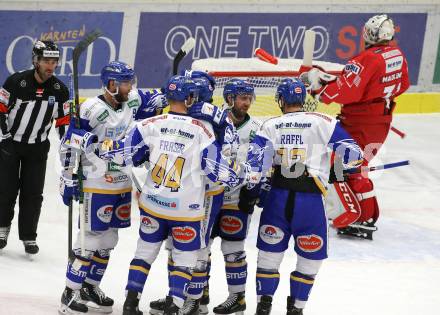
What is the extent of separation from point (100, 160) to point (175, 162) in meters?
0.58

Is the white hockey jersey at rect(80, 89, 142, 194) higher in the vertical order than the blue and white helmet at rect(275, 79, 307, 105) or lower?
lower

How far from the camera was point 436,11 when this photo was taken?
1014cm

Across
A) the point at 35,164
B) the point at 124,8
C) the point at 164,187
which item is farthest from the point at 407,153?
the point at 164,187

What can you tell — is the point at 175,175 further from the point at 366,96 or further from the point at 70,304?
the point at 366,96

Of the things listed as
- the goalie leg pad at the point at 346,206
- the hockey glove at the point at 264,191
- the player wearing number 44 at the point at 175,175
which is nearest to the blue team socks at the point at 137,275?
the player wearing number 44 at the point at 175,175

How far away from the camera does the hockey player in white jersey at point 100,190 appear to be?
514 cm

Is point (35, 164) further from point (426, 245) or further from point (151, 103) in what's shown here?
point (426, 245)

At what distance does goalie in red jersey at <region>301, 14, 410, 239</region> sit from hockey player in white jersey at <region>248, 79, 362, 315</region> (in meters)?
2.07

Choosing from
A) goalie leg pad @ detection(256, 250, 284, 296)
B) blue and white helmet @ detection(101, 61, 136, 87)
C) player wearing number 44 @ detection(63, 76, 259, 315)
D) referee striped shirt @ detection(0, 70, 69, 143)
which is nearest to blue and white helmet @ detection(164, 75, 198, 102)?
player wearing number 44 @ detection(63, 76, 259, 315)

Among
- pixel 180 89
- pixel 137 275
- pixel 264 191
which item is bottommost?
pixel 137 275

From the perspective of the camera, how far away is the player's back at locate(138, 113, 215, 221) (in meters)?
4.77

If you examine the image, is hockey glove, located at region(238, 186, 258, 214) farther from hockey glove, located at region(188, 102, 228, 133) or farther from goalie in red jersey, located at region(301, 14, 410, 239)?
goalie in red jersey, located at region(301, 14, 410, 239)

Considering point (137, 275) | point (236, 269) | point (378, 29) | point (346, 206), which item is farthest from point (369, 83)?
point (137, 275)

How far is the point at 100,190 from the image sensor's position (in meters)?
5.19
